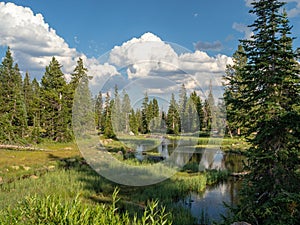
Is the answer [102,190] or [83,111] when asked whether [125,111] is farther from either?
[102,190]

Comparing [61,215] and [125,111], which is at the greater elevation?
[125,111]

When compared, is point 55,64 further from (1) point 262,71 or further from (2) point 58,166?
(1) point 262,71

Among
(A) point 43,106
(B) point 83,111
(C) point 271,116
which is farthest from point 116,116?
(A) point 43,106

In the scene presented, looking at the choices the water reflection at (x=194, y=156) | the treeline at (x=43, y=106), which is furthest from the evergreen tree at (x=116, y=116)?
the treeline at (x=43, y=106)

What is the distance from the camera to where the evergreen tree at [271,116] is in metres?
7.48

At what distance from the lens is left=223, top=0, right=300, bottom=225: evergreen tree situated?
24.6ft

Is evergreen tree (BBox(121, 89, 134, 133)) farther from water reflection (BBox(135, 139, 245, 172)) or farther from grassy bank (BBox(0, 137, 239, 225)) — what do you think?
grassy bank (BBox(0, 137, 239, 225))

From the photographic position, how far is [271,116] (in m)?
7.73

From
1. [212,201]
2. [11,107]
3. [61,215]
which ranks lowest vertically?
[212,201]

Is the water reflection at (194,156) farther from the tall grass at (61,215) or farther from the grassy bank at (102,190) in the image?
the tall grass at (61,215)

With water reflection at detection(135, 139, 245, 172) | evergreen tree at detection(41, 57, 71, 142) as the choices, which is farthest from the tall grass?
evergreen tree at detection(41, 57, 71, 142)

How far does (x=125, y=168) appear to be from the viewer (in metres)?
16.8

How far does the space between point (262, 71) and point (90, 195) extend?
8375 mm

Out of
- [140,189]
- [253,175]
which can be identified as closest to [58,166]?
[140,189]
